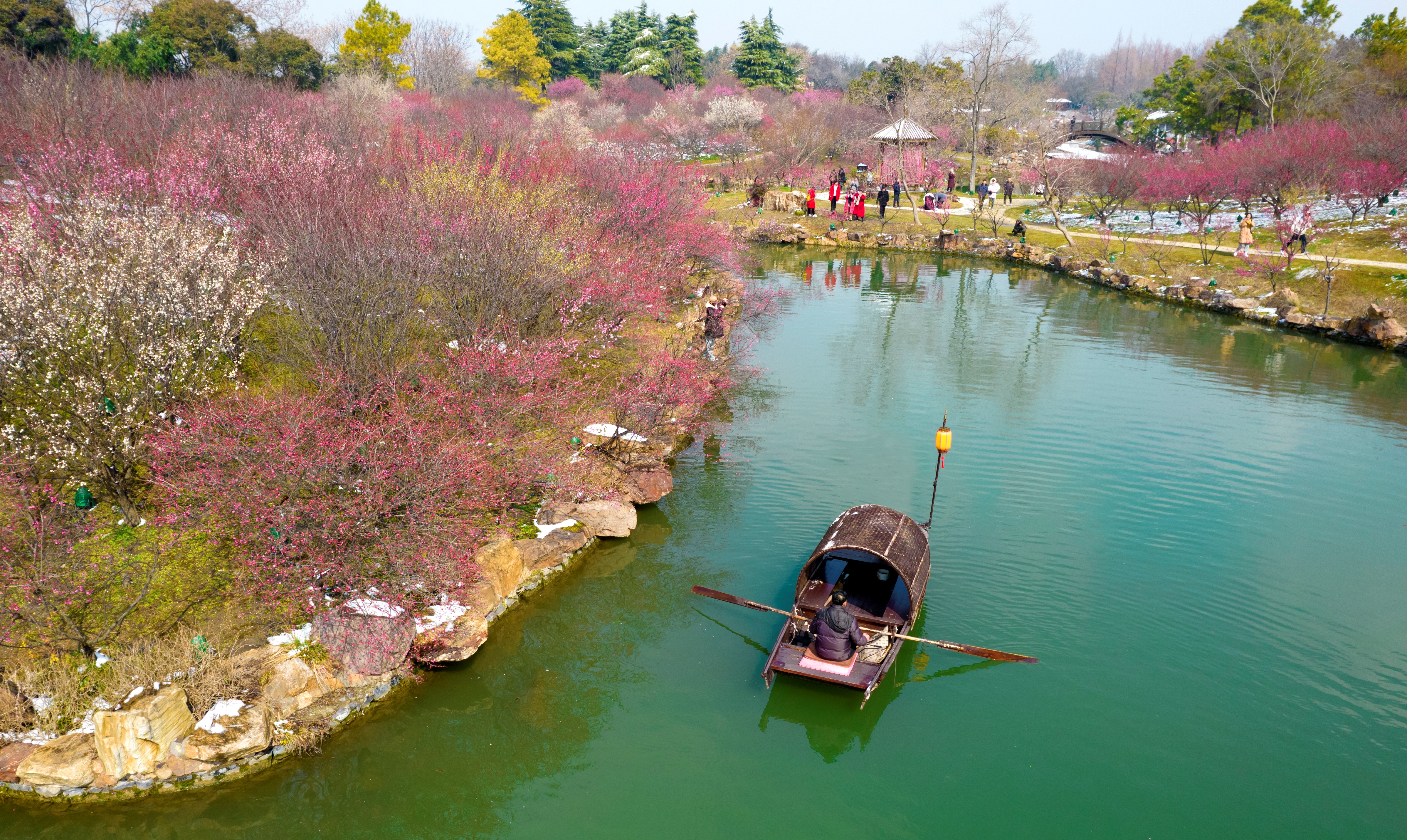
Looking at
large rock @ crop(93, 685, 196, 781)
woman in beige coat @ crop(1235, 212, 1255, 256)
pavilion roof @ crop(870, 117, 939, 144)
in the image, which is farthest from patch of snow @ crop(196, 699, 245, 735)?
pavilion roof @ crop(870, 117, 939, 144)

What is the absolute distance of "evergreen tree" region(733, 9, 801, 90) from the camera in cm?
9212

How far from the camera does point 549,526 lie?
700 inches

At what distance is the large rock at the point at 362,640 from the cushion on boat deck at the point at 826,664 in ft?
21.6

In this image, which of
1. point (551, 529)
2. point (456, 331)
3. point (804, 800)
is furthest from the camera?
point (456, 331)

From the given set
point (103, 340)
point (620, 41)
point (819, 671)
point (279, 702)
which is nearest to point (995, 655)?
point (819, 671)

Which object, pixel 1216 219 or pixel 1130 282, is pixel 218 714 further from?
pixel 1216 219

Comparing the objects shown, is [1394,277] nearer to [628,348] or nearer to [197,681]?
[628,348]

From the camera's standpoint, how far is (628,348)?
26203 mm

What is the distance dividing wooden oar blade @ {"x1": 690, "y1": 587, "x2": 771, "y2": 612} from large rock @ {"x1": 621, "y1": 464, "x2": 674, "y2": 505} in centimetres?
411

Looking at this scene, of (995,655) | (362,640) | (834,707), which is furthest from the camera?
(995,655)

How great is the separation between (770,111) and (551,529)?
71.9 m

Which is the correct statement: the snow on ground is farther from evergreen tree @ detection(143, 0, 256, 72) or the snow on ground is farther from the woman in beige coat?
evergreen tree @ detection(143, 0, 256, 72)

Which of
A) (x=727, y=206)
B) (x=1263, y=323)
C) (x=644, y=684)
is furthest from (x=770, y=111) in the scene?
(x=644, y=684)

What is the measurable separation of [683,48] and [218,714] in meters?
95.5
